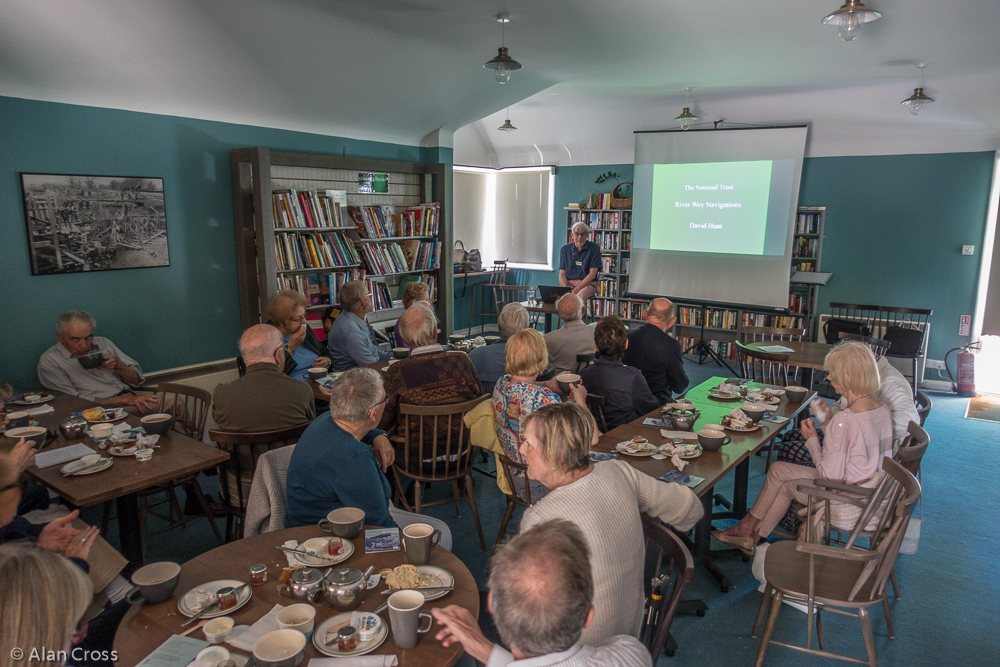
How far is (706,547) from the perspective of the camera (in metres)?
3.41

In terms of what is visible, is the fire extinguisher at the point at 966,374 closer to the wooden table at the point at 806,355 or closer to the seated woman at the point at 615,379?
the wooden table at the point at 806,355

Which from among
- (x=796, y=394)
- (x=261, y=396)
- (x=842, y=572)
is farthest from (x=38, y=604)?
(x=796, y=394)

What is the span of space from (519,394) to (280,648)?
182 cm

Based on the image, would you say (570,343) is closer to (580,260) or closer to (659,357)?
(659,357)

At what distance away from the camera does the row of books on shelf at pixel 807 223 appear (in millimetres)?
7879

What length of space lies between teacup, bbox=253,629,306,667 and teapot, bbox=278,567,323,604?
194 mm

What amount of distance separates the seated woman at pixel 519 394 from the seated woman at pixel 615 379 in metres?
0.55

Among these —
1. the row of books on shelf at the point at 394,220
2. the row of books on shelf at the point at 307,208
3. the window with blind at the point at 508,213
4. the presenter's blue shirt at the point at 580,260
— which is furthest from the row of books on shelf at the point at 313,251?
the window with blind at the point at 508,213

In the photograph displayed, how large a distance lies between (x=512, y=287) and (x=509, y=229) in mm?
1476

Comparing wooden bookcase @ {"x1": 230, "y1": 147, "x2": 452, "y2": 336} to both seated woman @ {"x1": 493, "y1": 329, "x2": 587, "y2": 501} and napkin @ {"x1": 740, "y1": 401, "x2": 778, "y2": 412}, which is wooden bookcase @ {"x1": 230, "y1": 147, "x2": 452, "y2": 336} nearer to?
seated woman @ {"x1": 493, "y1": 329, "x2": 587, "y2": 501}

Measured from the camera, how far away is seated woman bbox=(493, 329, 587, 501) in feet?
10.3

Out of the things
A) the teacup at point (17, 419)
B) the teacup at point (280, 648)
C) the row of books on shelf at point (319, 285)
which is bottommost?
the teacup at point (17, 419)

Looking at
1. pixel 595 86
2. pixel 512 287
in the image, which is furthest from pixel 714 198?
pixel 512 287

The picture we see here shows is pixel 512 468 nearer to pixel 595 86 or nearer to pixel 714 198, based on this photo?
pixel 595 86
